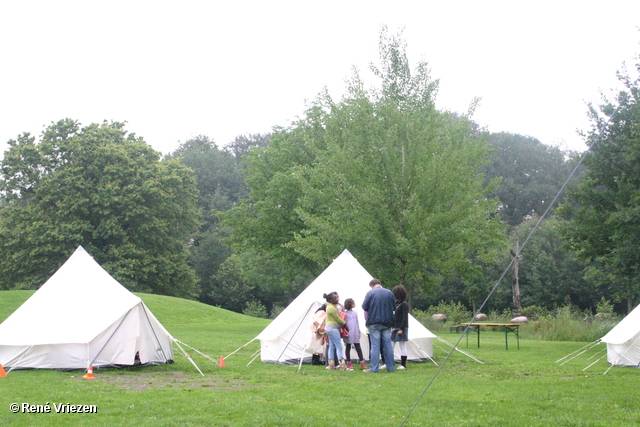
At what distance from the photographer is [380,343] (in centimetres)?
1158

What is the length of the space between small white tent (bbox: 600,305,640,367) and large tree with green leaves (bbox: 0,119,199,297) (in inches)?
1297

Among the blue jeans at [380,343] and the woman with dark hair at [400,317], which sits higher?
the woman with dark hair at [400,317]

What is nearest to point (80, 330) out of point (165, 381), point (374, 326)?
point (165, 381)

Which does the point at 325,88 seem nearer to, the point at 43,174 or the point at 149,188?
the point at 149,188

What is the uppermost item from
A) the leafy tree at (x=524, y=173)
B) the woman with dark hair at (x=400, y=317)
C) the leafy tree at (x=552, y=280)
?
the leafy tree at (x=524, y=173)

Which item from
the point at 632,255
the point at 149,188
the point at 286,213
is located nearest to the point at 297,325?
the point at 632,255

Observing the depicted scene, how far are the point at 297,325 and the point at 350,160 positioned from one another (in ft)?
26.2

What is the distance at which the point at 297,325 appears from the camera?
12977mm

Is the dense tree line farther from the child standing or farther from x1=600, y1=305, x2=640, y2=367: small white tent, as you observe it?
the child standing

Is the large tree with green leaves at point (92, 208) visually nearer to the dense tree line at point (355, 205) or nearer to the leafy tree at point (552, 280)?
the dense tree line at point (355, 205)

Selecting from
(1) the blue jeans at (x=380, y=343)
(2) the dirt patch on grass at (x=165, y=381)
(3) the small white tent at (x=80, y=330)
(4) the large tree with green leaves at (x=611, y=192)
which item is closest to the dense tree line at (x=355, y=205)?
(4) the large tree with green leaves at (x=611, y=192)

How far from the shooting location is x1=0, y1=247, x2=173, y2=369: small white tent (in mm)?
11312

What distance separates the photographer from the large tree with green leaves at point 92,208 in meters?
39.9

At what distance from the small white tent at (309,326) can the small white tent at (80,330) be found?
2.27 m
